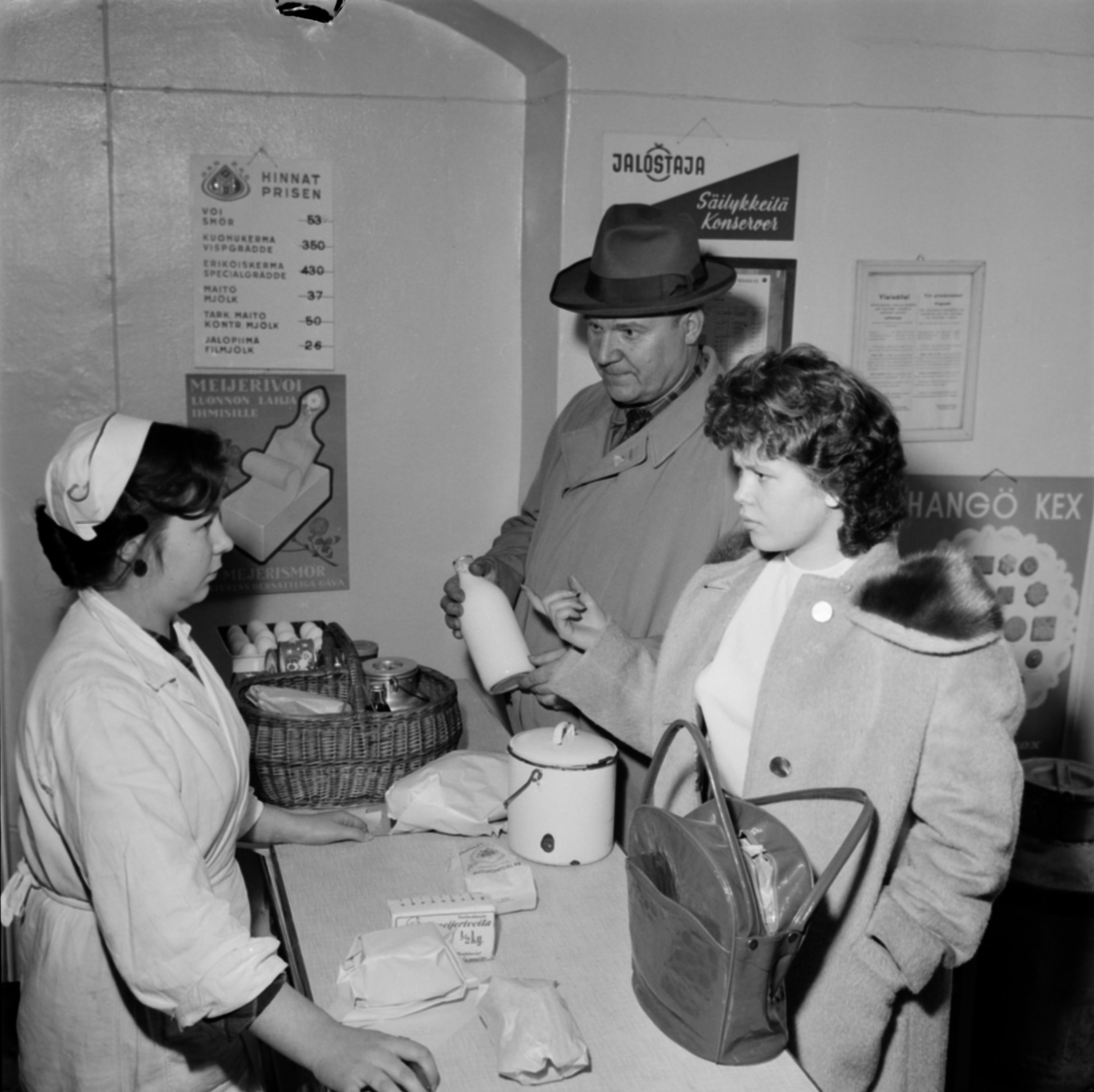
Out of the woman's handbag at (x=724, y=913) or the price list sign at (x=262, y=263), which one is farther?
the price list sign at (x=262, y=263)

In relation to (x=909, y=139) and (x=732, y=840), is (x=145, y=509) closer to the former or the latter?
(x=732, y=840)

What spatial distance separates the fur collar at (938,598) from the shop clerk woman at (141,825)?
88cm

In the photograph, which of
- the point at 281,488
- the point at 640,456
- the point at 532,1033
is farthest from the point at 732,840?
the point at 281,488

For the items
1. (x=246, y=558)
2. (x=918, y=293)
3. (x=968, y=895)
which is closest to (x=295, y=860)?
(x=968, y=895)

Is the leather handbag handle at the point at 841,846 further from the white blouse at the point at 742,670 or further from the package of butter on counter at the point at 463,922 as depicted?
the package of butter on counter at the point at 463,922

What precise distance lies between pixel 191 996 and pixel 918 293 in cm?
264

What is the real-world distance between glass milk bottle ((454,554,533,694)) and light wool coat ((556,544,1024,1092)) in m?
0.64

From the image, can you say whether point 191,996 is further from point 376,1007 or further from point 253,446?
point 253,446

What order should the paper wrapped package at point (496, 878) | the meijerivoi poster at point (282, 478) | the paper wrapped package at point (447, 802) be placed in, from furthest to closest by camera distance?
the meijerivoi poster at point (282, 478) < the paper wrapped package at point (447, 802) < the paper wrapped package at point (496, 878)

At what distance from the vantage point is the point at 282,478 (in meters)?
3.34

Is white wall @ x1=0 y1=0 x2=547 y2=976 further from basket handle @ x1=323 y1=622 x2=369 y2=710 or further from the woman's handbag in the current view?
the woman's handbag

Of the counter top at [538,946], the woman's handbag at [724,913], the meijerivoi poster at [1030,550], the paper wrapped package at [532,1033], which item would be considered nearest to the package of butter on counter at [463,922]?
the counter top at [538,946]

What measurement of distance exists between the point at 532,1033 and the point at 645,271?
5.38 feet

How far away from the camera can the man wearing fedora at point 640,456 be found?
8.20ft
